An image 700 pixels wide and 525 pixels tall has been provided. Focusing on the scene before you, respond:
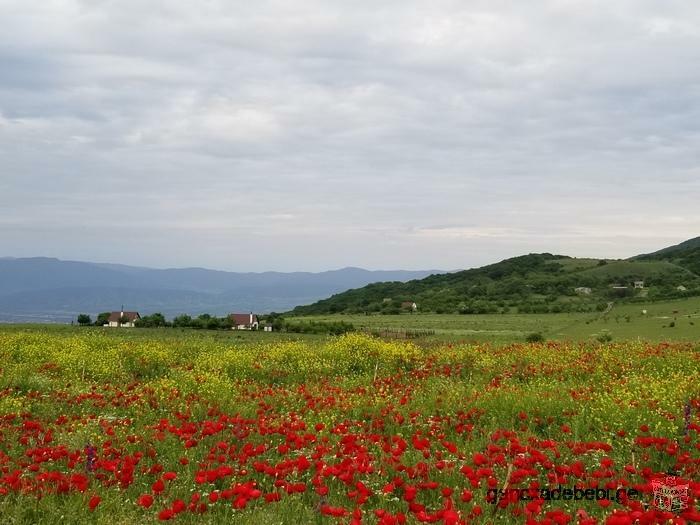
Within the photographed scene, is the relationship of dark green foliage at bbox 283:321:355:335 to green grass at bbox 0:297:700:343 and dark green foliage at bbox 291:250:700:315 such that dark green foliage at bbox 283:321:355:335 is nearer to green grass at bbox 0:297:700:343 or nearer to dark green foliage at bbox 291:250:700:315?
green grass at bbox 0:297:700:343

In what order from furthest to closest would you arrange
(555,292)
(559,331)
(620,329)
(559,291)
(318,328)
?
(559,291) → (555,292) → (318,328) → (559,331) → (620,329)

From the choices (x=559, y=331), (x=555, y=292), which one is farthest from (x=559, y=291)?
(x=559, y=331)

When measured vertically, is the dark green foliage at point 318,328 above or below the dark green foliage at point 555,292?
below

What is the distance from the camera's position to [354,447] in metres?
7.36

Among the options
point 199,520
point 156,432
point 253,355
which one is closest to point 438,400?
point 156,432

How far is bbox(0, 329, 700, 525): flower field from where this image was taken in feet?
18.7

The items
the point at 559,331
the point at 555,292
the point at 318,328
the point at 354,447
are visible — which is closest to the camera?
the point at 354,447

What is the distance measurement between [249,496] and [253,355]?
15.3 m

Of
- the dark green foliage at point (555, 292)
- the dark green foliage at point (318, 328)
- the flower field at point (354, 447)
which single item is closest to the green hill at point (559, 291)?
the dark green foliage at point (555, 292)

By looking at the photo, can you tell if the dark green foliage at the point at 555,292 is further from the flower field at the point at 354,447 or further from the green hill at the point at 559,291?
the flower field at the point at 354,447

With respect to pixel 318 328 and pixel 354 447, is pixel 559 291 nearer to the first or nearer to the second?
pixel 318 328

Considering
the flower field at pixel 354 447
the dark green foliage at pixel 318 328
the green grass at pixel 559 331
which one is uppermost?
the flower field at pixel 354 447

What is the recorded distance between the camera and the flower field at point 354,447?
18.7ft

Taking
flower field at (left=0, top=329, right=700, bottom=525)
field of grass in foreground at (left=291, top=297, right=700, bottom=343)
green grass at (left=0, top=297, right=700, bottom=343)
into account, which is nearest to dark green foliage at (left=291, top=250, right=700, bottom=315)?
field of grass in foreground at (left=291, top=297, right=700, bottom=343)
